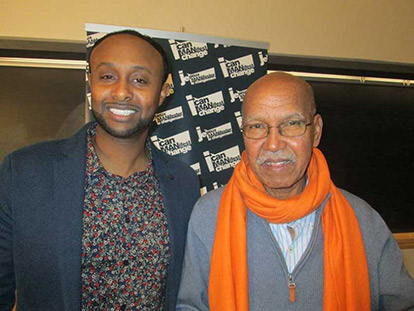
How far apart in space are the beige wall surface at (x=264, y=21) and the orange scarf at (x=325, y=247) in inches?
73.0

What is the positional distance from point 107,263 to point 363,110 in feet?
9.94

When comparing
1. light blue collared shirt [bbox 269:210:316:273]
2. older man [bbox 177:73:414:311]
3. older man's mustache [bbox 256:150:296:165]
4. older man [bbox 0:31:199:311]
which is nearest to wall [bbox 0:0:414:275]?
older man [bbox 0:31:199:311]

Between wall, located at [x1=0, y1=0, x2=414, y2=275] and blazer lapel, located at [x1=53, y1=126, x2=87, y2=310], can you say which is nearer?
blazer lapel, located at [x1=53, y1=126, x2=87, y2=310]

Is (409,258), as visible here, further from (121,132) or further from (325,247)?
(121,132)

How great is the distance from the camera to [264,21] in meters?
2.76

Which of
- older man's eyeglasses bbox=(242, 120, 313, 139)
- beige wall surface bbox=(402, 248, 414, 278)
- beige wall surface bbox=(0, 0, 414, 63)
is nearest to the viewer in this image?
older man's eyeglasses bbox=(242, 120, 313, 139)

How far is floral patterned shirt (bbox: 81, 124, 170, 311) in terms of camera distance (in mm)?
1184

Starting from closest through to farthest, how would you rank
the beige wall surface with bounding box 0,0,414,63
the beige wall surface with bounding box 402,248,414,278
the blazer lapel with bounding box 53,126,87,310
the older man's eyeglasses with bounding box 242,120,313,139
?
the blazer lapel with bounding box 53,126,87,310 < the older man's eyeglasses with bounding box 242,120,313,139 < the beige wall surface with bounding box 0,0,414,63 < the beige wall surface with bounding box 402,248,414,278

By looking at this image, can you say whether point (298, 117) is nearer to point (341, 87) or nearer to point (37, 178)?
point (37, 178)

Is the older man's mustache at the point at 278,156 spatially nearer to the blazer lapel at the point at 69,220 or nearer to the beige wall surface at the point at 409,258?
the blazer lapel at the point at 69,220

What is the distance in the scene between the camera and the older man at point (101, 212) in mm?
1149

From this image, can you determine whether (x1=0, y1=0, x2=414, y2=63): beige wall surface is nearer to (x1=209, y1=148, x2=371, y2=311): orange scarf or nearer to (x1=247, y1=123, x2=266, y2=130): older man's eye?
(x1=247, y1=123, x2=266, y2=130): older man's eye

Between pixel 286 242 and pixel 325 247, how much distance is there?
0.51 feet

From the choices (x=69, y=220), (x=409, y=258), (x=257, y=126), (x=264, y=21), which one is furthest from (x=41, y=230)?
(x=409, y=258)
